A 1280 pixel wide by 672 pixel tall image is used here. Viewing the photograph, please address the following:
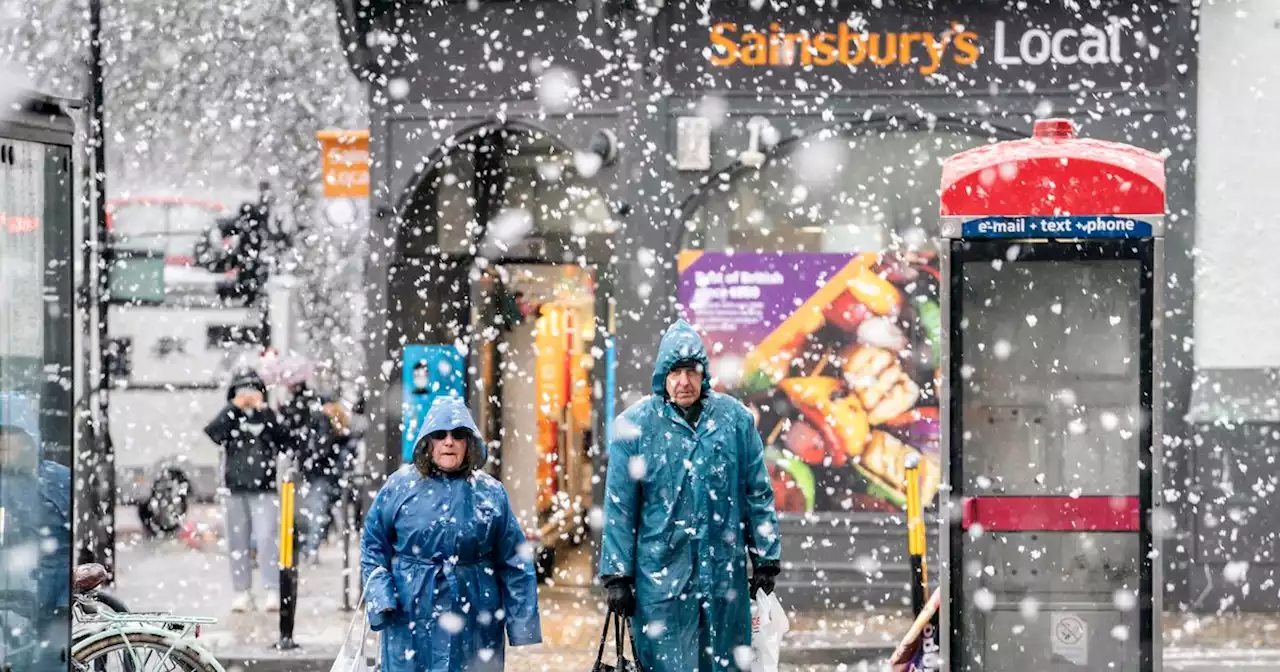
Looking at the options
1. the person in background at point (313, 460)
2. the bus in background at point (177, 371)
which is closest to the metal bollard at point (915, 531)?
the person in background at point (313, 460)

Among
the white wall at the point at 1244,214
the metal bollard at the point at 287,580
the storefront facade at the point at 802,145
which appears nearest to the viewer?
the metal bollard at the point at 287,580

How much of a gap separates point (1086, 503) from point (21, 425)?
16.4ft

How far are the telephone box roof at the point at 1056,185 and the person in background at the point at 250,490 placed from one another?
6.94 metres

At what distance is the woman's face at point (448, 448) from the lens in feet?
22.1

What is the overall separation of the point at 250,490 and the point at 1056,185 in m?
7.46

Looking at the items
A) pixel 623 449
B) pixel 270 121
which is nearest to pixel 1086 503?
pixel 623 449

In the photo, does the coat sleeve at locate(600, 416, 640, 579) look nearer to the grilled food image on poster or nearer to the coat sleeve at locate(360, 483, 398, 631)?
the coat sleeve at locate(360, 483, 398, 631)

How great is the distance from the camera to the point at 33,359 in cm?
455

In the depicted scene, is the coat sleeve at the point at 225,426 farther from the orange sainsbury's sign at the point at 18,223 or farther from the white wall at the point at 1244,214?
the orange sainsbury's sign at the point at 18,223

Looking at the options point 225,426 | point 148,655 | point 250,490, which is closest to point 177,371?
point 225,426

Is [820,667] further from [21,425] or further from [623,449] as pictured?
[21,425]

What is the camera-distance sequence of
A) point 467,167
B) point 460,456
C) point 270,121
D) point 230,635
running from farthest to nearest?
1. point 270,121
2. point 467,167
3. point 230,635
4. point 460,456

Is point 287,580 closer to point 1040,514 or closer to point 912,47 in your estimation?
point 1040,514

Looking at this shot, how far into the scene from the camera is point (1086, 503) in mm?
7797
